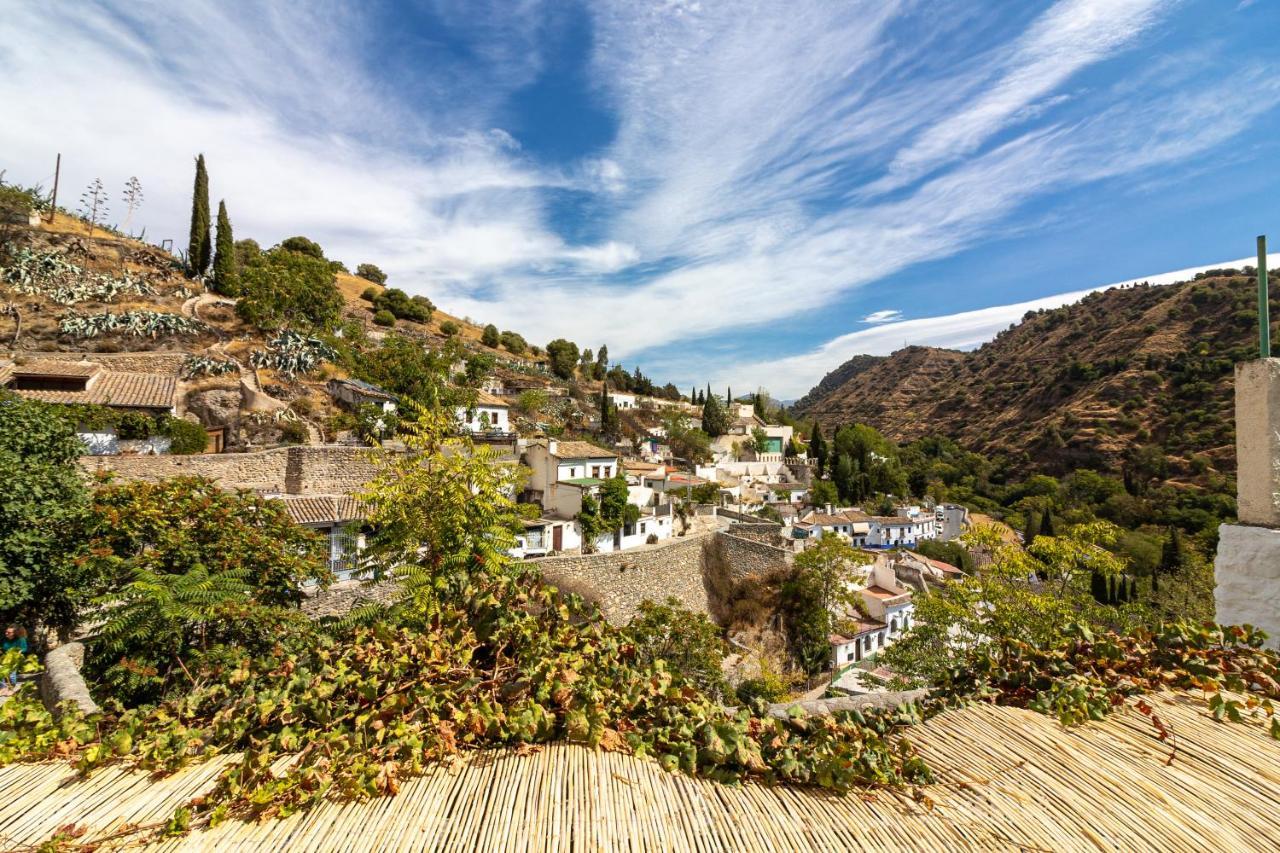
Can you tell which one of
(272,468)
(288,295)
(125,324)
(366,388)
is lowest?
(272,468)

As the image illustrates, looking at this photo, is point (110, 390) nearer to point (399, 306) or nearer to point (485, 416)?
point (485, 416)

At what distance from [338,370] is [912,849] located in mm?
35403

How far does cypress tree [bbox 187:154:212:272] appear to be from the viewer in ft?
125

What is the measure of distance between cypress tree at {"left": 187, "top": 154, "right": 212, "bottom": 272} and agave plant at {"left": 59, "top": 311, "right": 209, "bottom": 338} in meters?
13.1

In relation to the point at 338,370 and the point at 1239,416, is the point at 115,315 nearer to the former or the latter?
the point at 338,370

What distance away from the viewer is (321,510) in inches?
563

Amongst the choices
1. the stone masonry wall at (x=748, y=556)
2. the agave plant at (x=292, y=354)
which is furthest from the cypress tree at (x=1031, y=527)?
the agave plant at (x=292, y=354)

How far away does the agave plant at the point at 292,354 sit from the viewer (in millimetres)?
27844

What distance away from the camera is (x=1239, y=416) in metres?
3.32

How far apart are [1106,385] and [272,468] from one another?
91.2 meters

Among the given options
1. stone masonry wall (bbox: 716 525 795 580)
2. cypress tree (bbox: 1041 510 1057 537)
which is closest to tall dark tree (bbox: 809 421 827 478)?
cypress tree (bbox: 1041 510 1057 537)

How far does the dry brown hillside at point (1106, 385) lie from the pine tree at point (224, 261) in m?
82.8

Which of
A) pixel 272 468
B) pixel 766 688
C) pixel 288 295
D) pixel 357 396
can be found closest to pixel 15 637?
pixel 272 468

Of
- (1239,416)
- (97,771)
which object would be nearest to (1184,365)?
(1239,416)
